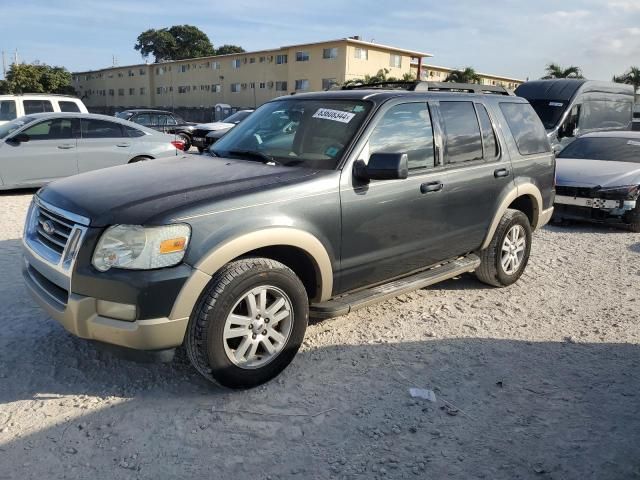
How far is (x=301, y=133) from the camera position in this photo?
4.06m

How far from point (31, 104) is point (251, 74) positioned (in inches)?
1617

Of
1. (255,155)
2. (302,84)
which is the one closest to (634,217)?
(255,155)

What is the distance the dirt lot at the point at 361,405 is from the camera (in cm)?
267

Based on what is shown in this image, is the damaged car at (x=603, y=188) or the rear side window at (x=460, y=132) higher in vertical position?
the rear side window at (x=460, y=132)

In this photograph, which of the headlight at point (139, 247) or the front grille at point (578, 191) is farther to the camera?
the front grille at point (578, 191)

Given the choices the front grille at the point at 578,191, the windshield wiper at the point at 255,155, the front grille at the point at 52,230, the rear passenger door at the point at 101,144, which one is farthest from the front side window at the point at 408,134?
the rear passenger door at the point at 101,144

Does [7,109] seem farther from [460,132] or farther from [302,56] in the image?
[302,56]

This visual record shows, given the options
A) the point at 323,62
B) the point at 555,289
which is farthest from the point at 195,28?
the point at 555,289

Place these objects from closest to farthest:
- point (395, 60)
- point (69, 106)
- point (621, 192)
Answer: point (621, 192)
point (69, 106)
point (395, 60)

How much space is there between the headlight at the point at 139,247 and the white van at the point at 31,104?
10.1 meters

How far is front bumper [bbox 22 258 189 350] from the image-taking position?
2842 millimetres

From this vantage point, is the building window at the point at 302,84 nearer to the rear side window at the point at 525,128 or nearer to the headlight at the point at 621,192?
Result: the headlight at the point at 621,192

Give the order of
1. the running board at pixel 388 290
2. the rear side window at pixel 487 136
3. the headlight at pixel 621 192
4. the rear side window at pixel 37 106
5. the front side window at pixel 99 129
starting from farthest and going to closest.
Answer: the rear side window at pixel 37 106 < the front side window at pixel 99 129 < the headlight at pixel 621 192 < the rear side window at pixel 487 136 < the running board at pixel 388 290

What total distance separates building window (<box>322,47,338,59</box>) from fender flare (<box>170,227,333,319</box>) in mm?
42293
